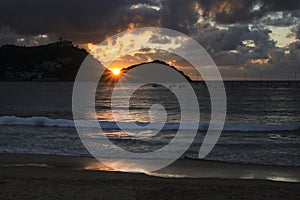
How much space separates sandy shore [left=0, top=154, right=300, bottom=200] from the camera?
9.47 metres

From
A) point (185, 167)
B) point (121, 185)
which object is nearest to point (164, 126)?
point (185, 167)

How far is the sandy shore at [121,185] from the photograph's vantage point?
31.1ft

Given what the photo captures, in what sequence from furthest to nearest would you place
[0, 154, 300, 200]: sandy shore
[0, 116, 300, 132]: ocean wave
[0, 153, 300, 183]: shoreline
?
[0, 116, 300, 132]: ocean wave, [0, 153, 300, 183]: shoreline, [0, 154, 300, 200]: sandy shore

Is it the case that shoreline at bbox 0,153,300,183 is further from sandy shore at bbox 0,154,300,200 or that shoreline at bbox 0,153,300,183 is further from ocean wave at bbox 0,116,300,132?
ocean wave at bbox 0,116,300,132

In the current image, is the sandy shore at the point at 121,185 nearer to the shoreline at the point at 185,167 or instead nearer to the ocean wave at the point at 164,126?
the shoreline at the point at 185,167

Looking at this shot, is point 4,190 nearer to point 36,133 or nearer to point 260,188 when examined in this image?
point 260,188

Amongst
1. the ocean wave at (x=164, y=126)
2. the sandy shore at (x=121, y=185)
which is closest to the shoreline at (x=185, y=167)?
the sandy shore at (x=121, y=185)

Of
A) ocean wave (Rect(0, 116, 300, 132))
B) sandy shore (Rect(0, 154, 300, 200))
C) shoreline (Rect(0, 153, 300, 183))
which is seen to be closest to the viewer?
sandy shore (Rect(0, 154, 300, 200))

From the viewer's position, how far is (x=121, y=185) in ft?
34.5

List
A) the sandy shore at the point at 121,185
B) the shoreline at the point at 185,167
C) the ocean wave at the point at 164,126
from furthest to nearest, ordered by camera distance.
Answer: the ocean wave at the point at 164,126 < the shoreline at the point at 185,167 < the sandy shore at the point at 121,185

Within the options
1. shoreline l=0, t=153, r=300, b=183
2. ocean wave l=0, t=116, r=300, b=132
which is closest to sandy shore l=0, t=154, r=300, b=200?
shoreline l=0, t=153, r=300, b=183

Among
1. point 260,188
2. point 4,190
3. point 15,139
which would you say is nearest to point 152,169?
point 260,188

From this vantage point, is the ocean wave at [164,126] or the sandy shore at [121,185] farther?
the ocean wave at [164,126]

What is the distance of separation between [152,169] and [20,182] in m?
4.76
